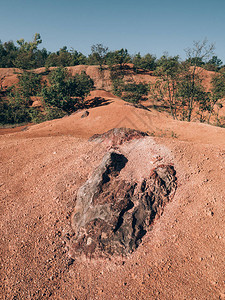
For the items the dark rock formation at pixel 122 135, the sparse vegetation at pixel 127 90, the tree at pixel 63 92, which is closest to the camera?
the dark rock formation at pixel 122 135

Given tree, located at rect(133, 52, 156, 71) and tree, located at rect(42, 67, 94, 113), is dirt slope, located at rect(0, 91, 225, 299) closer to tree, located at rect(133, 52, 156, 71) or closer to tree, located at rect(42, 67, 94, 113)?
tree, located at rect(42, 67, 94, 113)

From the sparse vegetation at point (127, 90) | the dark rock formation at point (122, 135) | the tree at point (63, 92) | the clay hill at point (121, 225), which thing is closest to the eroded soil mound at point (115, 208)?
→ the clay hill at point (121, 225)

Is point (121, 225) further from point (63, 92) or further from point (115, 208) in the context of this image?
Answer: point (63, 92)

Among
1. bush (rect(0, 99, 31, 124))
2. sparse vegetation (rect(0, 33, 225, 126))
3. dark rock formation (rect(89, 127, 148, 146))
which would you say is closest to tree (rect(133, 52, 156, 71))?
sparse vegetation (rect(0, 33, 225, 126))

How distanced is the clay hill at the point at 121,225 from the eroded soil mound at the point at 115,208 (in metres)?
0.04

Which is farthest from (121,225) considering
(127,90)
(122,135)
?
(127,90)

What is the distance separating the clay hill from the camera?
747 cm

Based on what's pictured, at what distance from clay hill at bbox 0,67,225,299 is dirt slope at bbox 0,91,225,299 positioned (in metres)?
A: 0.04

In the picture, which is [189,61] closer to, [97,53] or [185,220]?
[185,220]

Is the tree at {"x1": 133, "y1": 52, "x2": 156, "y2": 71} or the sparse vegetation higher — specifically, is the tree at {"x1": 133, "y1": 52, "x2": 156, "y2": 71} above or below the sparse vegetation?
above

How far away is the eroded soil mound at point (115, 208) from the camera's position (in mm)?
8531

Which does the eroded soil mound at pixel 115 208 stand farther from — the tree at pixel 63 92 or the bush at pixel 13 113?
the bush at pixel 13 113

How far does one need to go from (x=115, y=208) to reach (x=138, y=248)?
2.02 meters

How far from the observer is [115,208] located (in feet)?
30.0
